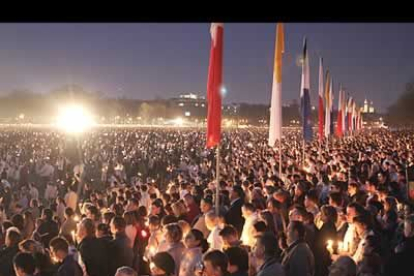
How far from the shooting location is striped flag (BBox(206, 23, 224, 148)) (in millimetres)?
7406

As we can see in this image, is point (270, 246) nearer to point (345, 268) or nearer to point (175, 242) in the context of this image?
point (345, 268)

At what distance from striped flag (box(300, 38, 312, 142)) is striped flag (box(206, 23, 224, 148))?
6.64 metres

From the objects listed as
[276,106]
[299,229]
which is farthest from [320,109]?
[299,229]

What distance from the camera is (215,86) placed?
744cm

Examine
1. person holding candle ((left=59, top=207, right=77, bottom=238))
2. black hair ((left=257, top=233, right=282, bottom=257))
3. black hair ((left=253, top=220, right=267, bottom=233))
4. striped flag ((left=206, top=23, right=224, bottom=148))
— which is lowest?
person holding candle ((left=59, top=207, right=77, bottom=238))

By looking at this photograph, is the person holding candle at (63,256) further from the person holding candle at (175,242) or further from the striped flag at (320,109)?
the striped flag at (320,109)

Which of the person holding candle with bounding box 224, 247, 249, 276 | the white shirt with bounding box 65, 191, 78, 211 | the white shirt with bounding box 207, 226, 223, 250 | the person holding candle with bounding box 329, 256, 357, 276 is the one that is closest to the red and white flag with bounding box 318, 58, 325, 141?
the white shirt with bounding box 65, 191, 78, 211

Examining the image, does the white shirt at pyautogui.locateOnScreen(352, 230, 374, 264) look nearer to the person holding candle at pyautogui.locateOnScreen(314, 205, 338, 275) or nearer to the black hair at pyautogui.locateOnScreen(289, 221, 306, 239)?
the person holding candle at pyautogui.locateOnScreen(314, 205, 338, 275)

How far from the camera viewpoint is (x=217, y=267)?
4270 millimetres
